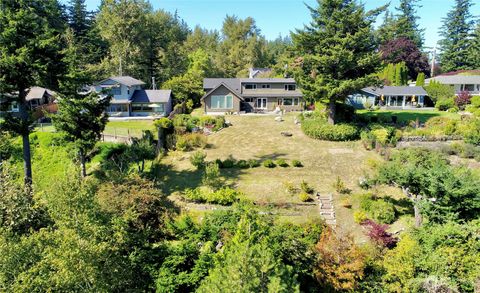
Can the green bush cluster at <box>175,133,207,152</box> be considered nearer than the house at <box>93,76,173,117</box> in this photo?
Yes

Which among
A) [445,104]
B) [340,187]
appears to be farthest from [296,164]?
[445,104]

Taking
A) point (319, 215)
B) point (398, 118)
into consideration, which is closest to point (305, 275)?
point (319, 215)

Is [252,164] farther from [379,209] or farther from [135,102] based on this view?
[135,102]

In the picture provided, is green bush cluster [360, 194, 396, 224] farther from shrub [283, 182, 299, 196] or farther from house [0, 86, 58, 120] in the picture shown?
house [0, 86, 58, 120]

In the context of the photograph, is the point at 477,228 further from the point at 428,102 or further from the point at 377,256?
the point at 428,102

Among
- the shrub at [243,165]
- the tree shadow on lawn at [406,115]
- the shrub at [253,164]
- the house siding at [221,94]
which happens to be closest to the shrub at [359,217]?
the shrub at [253,164]

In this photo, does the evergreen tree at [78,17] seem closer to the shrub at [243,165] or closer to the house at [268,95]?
the house at [268,95]

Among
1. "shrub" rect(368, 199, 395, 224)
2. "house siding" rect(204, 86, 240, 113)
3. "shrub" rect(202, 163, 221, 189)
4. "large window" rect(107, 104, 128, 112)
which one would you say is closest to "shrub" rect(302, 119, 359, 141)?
"shrub" rect(368, 199, 395, 224)
